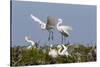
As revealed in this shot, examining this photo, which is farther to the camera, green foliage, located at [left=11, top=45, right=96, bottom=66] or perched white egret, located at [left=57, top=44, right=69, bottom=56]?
perched white egret, located at [left=57, top=44, right=69, bottom=56]

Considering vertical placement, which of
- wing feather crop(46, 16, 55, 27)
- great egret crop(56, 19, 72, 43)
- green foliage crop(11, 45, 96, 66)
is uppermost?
wing feather crop(46, 16, 55, 27)

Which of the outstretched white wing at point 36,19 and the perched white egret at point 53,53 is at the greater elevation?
the outstretched white wing at point 36,19

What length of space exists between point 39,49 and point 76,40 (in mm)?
306

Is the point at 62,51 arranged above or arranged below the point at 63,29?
below

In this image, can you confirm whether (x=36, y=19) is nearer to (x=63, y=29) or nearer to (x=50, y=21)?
(x=50, y=21)

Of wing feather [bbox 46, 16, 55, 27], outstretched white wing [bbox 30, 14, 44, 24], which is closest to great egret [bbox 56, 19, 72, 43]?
wing feather [bbox 46, 16, 55, 27]

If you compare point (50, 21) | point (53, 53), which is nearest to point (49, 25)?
point (50, 21)

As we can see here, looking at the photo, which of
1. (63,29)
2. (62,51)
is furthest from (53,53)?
(63,29)

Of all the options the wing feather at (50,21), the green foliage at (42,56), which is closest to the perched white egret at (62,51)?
the green foliage at (42,56)

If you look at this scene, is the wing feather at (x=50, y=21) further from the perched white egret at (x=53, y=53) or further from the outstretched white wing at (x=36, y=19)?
the perched white egret at (x=53, y=53)

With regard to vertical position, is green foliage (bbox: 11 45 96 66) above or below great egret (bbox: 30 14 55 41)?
below

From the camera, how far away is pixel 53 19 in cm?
167

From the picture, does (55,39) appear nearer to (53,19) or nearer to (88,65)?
(53,19)

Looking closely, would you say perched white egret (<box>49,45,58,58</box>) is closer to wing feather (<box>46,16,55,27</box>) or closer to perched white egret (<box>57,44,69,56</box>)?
perched white egret (<box>57,44,69,56</box>)
